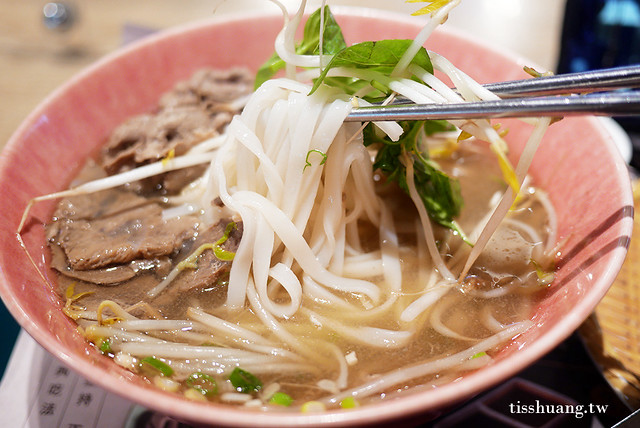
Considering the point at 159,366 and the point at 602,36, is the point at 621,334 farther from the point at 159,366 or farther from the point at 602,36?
the point at 602,36

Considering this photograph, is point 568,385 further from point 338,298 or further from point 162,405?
point 162,405

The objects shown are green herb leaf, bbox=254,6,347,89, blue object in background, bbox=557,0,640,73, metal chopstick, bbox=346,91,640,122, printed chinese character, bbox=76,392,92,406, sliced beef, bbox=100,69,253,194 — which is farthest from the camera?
blue object in background, bbox=557,0,640,73

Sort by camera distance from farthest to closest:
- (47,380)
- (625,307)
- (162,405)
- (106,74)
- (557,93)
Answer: (106,74), (625,307), (47,380), (557,93), (162,405)

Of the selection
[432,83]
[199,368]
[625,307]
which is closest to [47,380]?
[199,368]

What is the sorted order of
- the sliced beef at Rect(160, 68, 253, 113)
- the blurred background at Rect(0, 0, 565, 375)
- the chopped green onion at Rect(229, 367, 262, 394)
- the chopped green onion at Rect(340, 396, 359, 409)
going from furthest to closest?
1. the blurred background at Rect(0, 0, 565, 375)
2. the sliced beef at Rect(160, 68, 253, 113)
3. the chopped green onion at Rect(229, 367, 262, 394)
4. the chopped green onion at Rect(340, 396, 359, 409)

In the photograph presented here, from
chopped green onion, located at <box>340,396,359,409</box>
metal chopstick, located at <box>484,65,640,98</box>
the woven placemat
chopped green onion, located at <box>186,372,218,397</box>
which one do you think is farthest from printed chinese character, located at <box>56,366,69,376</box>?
→ the woven placemat

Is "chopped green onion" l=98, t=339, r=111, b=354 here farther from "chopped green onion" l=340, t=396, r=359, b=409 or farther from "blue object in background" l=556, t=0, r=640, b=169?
"blue object in background" l=556, t=0, r=640, b=169
